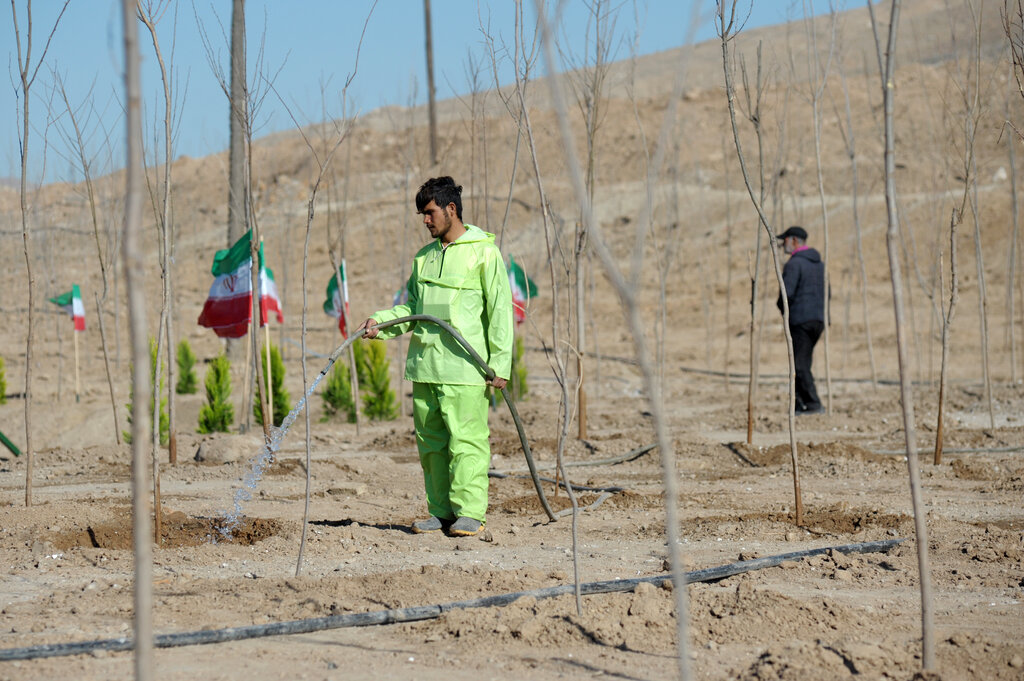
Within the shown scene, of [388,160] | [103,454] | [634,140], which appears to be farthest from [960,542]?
[388,160]

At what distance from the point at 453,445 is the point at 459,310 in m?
0.62

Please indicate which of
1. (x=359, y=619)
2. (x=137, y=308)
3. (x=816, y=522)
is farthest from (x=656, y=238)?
(x=137, y=308)

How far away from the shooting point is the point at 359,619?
3.39 metres

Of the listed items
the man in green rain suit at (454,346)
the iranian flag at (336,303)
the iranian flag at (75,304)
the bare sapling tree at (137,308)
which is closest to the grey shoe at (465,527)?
the man in green rain suit at (454,346)

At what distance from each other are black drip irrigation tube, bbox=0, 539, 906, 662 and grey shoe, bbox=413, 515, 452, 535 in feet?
4.41

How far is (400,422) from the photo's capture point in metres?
10.5

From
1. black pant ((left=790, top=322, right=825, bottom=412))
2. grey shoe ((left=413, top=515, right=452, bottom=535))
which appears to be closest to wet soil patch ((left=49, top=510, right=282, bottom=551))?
grey shoe ((left=413, top=515, right=452, bottom=535))

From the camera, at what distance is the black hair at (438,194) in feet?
15.3

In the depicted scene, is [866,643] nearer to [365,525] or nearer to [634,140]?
[365,525]

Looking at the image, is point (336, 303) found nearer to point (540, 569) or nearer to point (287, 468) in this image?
point (287, 468)

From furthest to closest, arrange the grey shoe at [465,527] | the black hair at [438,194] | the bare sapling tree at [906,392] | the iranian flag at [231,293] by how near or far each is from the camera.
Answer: the iranian flag at [231,293] → the grey shoe at [465,527] → the black hair at [438,194] → the bare sapling tree at [906,392]

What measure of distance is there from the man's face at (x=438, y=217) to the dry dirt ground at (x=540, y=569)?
1.45 meters

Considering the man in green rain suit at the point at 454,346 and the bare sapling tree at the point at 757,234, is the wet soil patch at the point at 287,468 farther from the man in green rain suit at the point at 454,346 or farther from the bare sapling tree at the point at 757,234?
the bare sapling tree at the point at 757,234

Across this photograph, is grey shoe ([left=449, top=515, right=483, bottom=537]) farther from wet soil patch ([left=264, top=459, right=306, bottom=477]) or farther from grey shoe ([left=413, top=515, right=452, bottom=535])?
wet soil patch ([left=264, top=459, right=306, bottom=477])
